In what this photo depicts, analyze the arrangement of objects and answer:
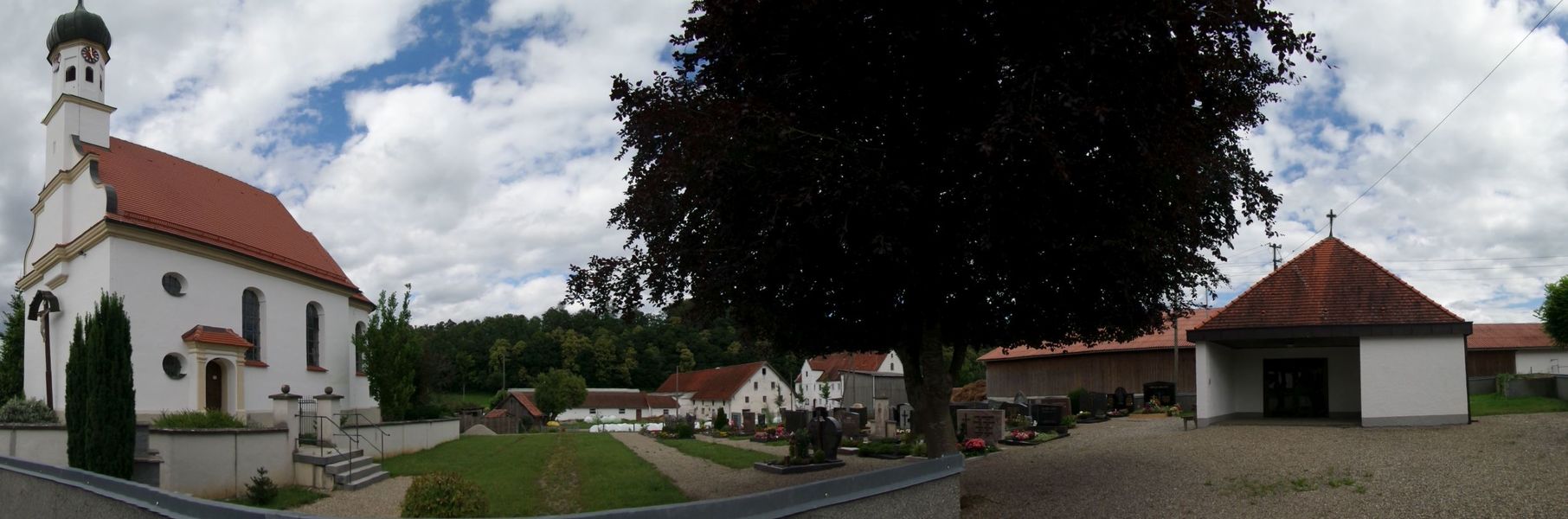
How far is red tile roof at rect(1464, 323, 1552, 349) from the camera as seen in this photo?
1709 inches

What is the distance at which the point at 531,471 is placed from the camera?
2100cm

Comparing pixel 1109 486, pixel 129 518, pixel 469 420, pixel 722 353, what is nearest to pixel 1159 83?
pixel 1109 486

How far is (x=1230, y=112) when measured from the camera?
10891 mm

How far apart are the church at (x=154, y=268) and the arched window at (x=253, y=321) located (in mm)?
39

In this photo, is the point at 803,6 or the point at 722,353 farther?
the point at 722,353

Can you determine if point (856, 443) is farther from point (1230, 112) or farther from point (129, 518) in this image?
point (129, 518)

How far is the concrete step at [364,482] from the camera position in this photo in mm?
19264

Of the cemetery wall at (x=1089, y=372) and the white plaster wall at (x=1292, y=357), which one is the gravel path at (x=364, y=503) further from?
the cemetery wall at (x=1089, y=372)

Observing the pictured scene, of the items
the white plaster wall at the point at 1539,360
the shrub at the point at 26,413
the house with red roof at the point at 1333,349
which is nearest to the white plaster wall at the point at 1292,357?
the house with red roof at the point at 1333,349

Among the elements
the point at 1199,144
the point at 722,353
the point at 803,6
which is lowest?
the point at 722,353

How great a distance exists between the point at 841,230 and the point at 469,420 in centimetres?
3929

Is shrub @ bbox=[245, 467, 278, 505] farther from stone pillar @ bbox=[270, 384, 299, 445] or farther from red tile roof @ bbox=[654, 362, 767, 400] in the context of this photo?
red tile roof @ bbox=[654, 362, 767, 400]

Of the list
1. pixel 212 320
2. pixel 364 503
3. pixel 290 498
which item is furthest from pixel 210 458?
pixel 212 320

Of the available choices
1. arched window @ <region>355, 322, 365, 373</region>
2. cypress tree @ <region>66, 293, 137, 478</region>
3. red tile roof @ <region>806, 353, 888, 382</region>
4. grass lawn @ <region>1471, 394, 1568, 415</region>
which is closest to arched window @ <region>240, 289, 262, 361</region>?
arched window @ <region>355, 322, 365, 373</region>
